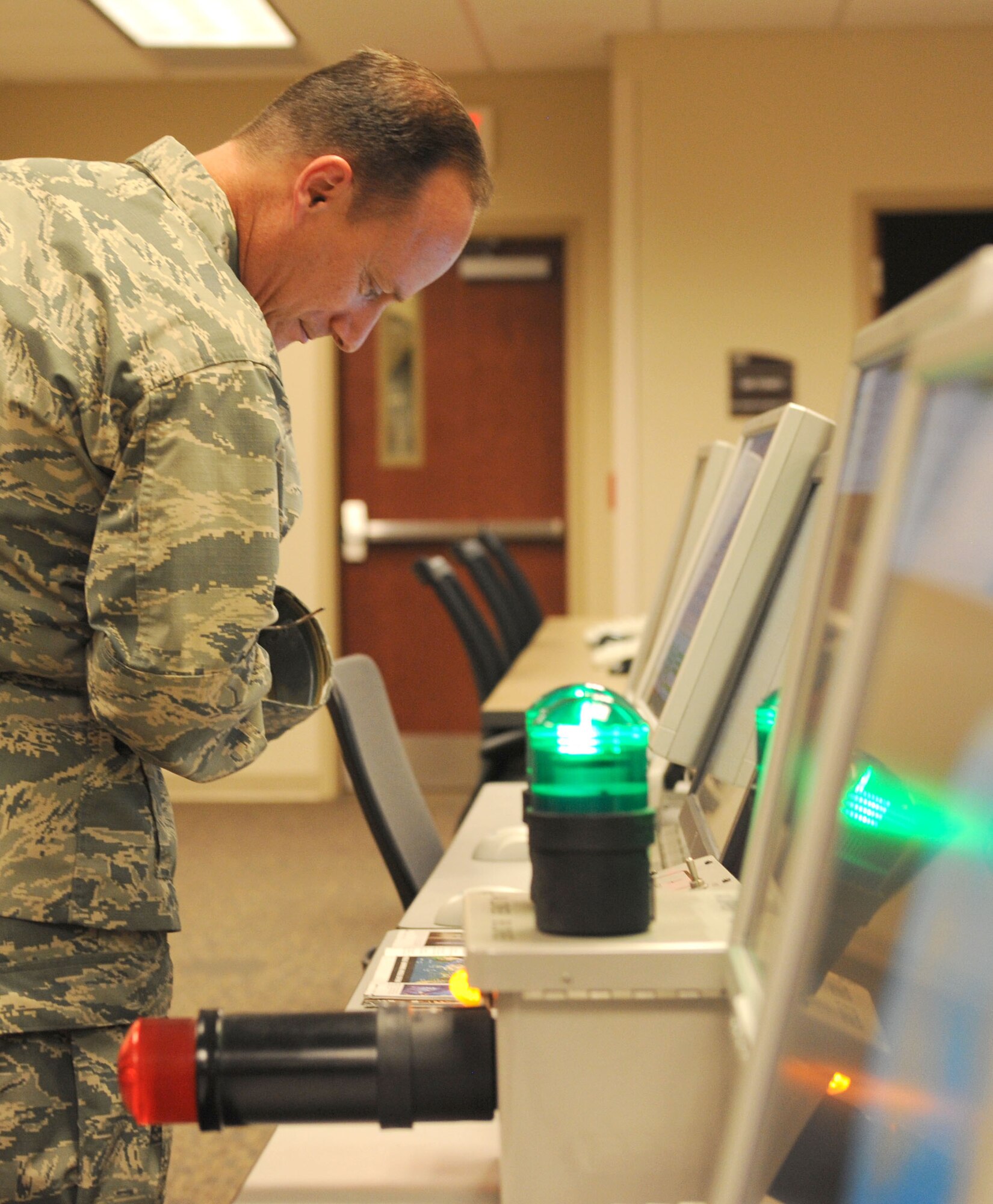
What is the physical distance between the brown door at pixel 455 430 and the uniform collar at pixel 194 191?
13.9 feet

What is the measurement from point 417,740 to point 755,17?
305 cm

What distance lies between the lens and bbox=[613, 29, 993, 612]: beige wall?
461 centimetres

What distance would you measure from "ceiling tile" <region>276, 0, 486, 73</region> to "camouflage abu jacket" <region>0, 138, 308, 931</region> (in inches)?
140

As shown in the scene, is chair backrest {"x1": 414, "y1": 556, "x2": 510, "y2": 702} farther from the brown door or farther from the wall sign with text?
the brown door

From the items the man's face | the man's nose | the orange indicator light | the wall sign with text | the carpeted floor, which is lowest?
the carpeted floor

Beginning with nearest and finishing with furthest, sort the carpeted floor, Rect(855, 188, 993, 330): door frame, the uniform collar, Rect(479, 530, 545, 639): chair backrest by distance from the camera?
the uniform collar < the carpeted floor < Rect(479, 530, 545, 639): chair backrest < Rect(855, 188, 993, 330): door frame

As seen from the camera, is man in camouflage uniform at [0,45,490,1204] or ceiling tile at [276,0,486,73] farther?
ceiling tile at [276,0,486,73]

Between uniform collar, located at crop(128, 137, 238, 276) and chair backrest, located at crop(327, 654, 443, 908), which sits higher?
uniform collar, located at crop(128, 137, 238, 276)

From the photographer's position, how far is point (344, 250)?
3.65 feet

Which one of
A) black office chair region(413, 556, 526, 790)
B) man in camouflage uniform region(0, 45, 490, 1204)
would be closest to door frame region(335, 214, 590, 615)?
black office chair region(413, 556, 526, 790)

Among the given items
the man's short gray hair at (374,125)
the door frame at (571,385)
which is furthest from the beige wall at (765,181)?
the man's short gray hair at (374,125)

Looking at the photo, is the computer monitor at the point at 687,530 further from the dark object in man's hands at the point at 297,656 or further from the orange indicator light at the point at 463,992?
the orange indicator light at the point at 463,992

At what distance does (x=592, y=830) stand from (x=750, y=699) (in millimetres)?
586

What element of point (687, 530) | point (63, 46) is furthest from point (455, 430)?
point (687, 530)
